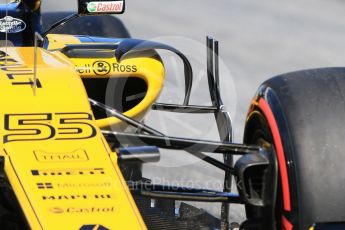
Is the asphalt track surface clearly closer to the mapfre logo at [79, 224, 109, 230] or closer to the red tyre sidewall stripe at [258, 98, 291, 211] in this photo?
the red tyre sidewall stripe at [258, 98, 291, 211]

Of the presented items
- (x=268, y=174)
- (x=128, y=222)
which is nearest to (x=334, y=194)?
(x=268, y=174)

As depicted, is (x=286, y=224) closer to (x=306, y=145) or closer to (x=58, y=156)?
(x=306, y=145)

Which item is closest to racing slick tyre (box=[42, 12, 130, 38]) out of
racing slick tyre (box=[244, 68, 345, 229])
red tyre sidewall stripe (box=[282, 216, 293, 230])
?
racing slick tyre (box=[244, 68, 345, 229])

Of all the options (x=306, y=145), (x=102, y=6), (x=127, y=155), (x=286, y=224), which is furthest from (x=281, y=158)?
(x=102, y=6)

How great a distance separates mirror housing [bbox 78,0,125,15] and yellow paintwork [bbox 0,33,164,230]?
937mm

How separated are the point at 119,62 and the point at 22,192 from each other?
6.29ft

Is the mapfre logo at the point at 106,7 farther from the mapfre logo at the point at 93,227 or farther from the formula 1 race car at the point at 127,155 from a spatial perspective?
the mapfre logo at the point at 93,227

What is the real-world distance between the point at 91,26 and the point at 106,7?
257 cm

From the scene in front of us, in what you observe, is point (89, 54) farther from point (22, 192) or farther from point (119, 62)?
point (22, 192)

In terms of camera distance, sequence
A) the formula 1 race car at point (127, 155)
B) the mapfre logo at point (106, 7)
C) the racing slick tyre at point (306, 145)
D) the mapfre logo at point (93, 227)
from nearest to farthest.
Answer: the mapfre logo at point (93, 227)
the formula 1 race car at point (127, 155)
the racing slick tyre at point (306, 145)
the mapfre logo at point (106, 7)

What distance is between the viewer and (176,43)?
8.61 meters

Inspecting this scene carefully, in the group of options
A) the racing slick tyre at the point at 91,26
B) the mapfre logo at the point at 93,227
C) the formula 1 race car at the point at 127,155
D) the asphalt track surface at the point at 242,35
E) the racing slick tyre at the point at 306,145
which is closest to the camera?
the mapfre logo at the point at 93,227

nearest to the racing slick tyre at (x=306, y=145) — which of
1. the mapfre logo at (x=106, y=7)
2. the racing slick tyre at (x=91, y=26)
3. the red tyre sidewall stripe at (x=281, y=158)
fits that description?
the red tyre sidewall stripe at (x=281, y=158)

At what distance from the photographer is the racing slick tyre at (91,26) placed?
720cm
